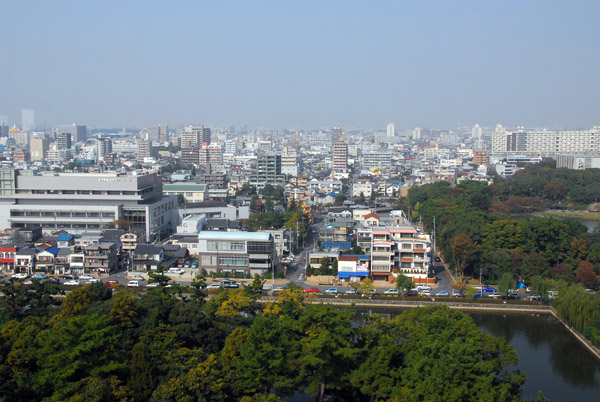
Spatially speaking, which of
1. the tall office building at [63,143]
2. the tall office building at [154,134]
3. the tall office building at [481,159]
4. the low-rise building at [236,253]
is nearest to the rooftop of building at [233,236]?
the low-rise building at [236,253]

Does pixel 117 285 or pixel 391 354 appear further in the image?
pixel 117 285

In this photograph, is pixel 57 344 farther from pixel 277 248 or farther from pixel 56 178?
pixel 56 178

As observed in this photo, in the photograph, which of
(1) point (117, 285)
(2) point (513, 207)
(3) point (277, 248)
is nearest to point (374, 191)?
(2) point (513, 207)

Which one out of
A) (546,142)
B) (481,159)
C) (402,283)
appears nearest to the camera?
(402,283)

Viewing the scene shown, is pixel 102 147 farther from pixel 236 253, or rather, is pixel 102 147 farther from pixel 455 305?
pixel 455 305

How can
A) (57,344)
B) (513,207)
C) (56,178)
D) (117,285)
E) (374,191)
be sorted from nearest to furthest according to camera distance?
(57,344) < (117,285) < (56,178) < (513,207) < (374,191)

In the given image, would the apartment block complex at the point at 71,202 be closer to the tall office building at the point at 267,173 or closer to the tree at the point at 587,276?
the tree at the point at 587,276

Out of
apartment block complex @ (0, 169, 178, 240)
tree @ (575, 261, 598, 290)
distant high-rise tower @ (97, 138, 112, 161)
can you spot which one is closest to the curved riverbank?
tree @ (575, 261, 598, 290)

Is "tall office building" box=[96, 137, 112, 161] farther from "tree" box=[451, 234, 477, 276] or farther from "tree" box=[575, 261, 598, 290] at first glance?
"tree" box=[575, 261, 598, 290]

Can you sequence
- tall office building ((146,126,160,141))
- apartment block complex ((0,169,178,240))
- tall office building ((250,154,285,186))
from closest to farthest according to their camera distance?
1. apartment block complex ((0,169,178,240))
2. tall office building ((250,154,285,186))
3. tall office building ((146,126,160,141))

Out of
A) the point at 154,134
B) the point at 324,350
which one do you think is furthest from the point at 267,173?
the point at 154,134

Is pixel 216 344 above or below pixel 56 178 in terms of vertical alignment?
below
